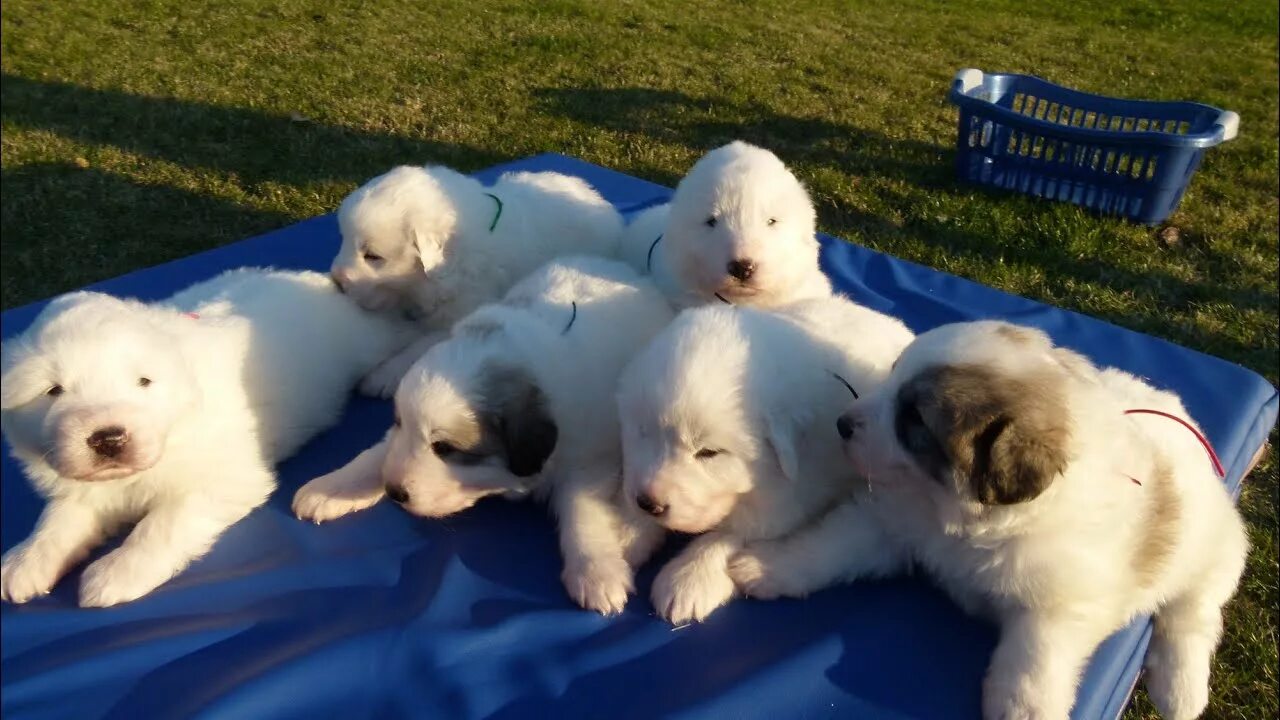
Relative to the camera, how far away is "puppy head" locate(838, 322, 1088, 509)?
105 inches

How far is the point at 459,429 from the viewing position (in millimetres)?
3234

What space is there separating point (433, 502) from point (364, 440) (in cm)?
110

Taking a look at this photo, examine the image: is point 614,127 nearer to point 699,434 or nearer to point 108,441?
point 699,434

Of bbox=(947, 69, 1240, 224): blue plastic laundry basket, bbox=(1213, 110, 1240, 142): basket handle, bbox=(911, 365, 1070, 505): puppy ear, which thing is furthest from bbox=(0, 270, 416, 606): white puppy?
bbox=(1213, 110, 1240, 142): basket handle

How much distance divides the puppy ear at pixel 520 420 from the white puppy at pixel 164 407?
107 cm

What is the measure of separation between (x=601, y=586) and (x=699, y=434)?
74 cm

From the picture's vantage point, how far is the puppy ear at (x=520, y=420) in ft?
10.7

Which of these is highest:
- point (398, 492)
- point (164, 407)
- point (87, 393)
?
point (87, 393)

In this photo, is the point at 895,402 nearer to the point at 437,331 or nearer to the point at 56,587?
the point at 437,331

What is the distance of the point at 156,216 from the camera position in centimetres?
751

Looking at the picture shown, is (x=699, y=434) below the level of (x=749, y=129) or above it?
above

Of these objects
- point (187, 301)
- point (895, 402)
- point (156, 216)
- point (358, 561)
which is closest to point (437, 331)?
point (187, 301)

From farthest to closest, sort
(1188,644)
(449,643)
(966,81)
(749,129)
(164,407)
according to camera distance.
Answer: (749,129) → (966,81) → (1188,644) → (449,643) → (164,407)

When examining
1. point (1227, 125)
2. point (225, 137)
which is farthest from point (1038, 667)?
point (225, 137)
